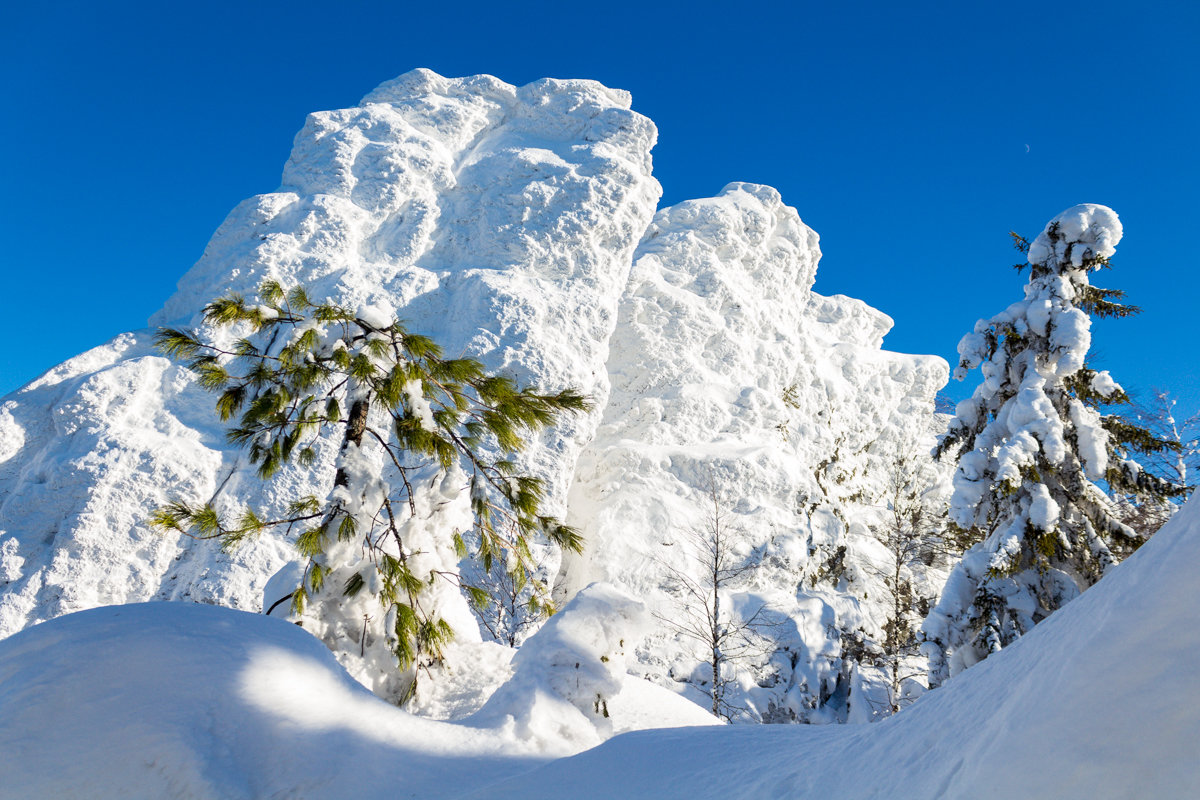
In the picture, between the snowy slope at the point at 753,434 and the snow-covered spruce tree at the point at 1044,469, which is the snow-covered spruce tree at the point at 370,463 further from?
the snowy slope at the point at 753,434

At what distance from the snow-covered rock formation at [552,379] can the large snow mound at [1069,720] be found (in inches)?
550

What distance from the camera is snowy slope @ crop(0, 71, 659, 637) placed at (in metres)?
13.3

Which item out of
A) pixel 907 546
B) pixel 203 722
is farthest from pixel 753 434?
pixel 203 722

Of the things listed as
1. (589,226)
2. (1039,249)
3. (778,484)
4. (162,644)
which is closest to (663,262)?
(589,226)

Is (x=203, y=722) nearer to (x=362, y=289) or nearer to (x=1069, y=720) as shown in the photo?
(x=1069, y=720)

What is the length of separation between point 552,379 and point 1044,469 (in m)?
12.5

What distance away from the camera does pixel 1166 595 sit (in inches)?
35.1

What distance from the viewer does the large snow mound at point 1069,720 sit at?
772mm

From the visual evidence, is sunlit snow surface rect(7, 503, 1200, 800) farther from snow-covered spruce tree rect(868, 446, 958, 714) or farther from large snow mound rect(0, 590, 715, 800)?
snow-covered spruce tree rect(868, 446, 958, 714)

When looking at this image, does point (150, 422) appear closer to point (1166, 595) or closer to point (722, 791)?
point (722, 791)

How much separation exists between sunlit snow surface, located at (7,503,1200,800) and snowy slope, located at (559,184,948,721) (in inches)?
516

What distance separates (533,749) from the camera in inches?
112

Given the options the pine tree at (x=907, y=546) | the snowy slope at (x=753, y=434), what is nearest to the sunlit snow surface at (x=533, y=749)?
the pine tree at (x=907, y=546)

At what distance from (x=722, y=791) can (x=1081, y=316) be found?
8005 millimetres
